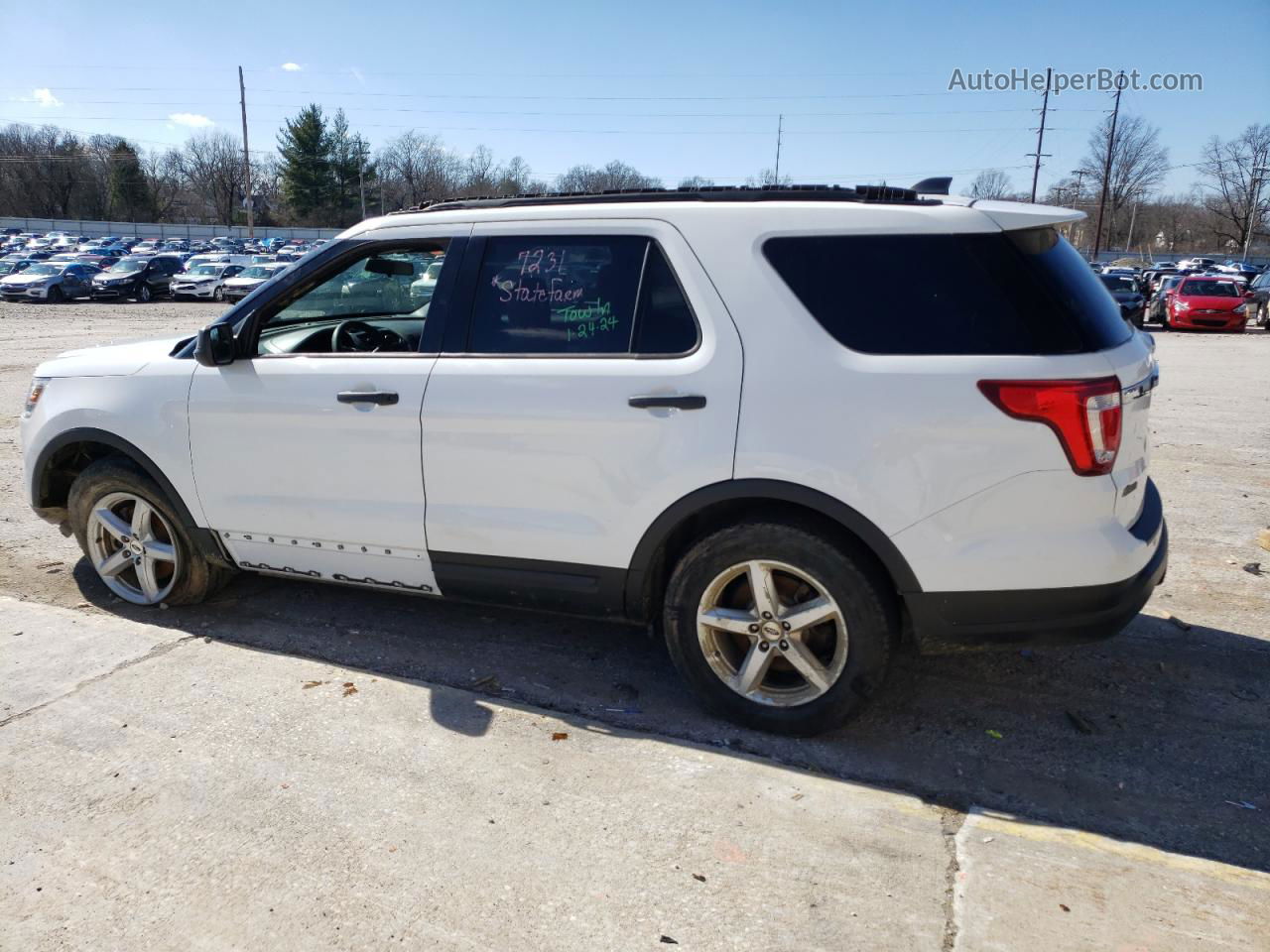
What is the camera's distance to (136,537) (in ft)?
15.5

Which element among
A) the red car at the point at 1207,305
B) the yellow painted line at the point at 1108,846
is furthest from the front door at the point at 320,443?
the red car at the point at 1207,305

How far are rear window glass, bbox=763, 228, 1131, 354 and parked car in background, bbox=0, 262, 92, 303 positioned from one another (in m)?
37.5

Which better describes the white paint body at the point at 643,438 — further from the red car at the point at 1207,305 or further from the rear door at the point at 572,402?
the red car at the point at 1207,305

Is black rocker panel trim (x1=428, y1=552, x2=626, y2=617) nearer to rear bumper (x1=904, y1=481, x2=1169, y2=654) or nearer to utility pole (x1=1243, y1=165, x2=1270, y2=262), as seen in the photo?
rear bumper (x1=904, y1=481, x2=1169, y2=654)

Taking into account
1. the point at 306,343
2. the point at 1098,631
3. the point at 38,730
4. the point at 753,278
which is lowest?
the point at 38,730

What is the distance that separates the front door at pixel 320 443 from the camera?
393cm

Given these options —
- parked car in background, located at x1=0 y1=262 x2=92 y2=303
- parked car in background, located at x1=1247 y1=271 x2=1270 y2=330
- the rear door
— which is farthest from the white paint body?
parked car in background, located at x1=0 y1=262 x2=92 y2=303

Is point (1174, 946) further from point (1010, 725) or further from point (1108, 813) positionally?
point (1010, 725)

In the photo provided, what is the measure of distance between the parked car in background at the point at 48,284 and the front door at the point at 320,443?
35.3 meters

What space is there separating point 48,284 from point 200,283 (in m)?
4.99

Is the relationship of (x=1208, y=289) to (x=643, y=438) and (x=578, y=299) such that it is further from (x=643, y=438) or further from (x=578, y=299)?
(x=643, y=438)

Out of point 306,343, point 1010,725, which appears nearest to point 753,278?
point 1010,725

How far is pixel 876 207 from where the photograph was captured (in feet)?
10.8

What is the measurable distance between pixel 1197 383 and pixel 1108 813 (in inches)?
532
